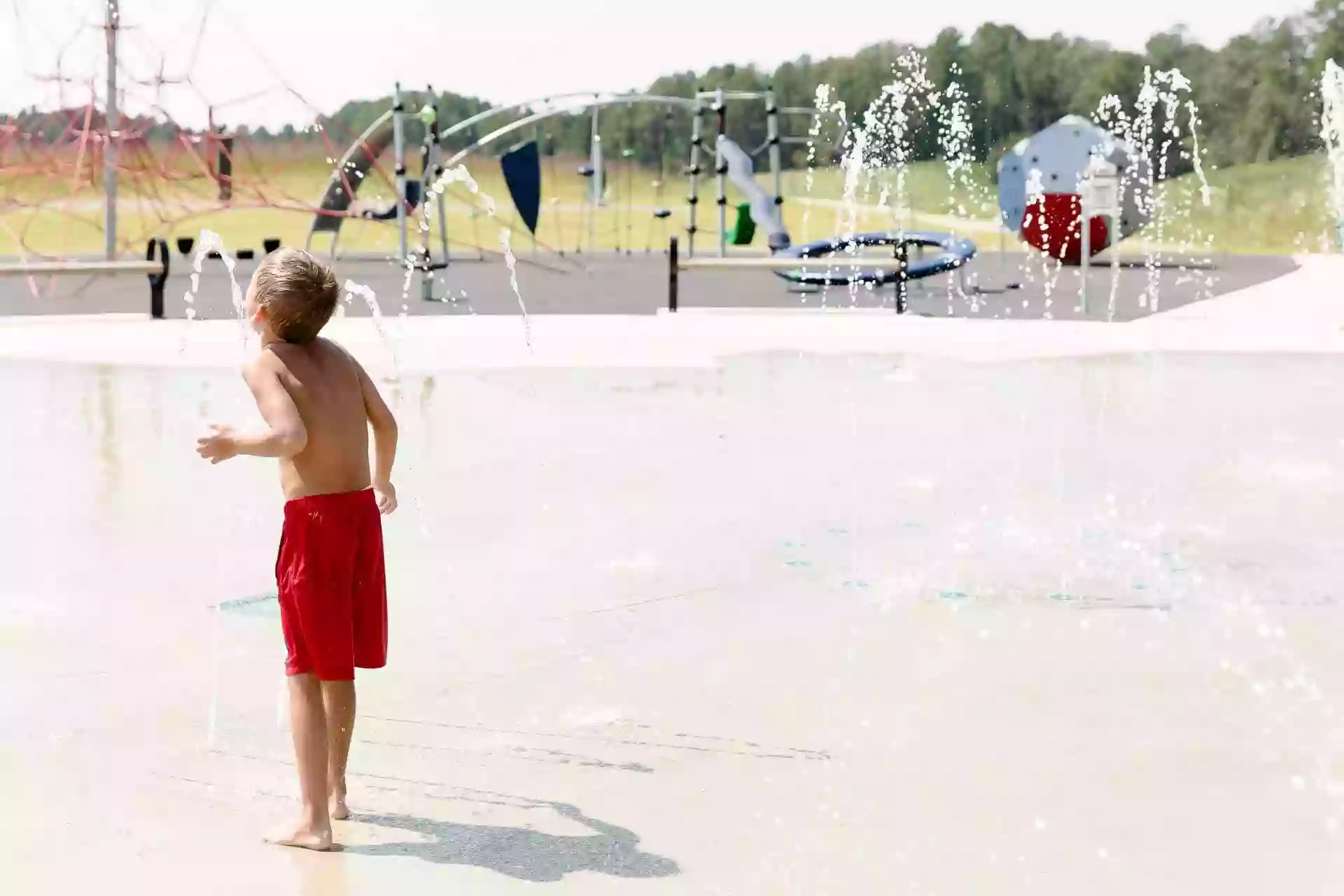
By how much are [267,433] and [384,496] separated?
44 cm

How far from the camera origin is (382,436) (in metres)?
4.54

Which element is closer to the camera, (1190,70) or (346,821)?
(346,821)

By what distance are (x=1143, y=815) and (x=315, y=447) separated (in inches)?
82.3

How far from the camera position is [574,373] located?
1520 cm

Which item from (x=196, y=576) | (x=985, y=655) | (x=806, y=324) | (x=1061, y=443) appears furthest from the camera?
(x=806, y=324)

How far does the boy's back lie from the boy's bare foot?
0.73m

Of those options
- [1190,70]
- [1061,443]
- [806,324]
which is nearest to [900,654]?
[1061,443]

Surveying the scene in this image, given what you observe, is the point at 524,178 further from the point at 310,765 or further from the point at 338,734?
the point at 310,765

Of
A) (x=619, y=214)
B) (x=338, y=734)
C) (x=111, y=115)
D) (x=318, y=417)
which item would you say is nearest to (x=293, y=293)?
(x=318, y=417)

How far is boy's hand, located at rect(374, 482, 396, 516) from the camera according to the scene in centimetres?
458

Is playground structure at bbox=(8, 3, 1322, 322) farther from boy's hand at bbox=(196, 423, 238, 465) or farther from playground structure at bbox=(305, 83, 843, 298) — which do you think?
boy's hand at bbox=(196, 423, 238, 465)

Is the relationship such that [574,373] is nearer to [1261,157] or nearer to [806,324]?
[806,324]

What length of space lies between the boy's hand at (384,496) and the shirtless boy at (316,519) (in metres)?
0.12

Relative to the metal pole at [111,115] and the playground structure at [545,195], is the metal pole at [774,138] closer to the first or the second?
the playground structure at [545,195]
